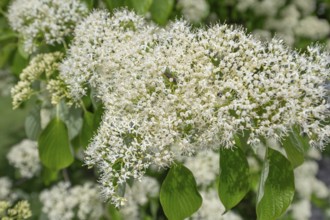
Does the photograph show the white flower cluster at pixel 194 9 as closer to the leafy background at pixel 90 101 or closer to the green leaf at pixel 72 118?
the leafy background at pixel 90 101

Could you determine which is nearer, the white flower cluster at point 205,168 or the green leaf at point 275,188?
the green leaf at point 275,188

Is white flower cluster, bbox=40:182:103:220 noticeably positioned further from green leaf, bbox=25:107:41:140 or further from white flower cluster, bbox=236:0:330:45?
white flower cluster, bbox=236:0:330:45

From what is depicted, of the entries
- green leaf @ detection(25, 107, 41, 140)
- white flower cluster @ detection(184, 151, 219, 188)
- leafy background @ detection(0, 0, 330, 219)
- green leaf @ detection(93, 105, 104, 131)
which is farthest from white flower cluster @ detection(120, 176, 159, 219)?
green leaf @ detection(93, 105, 104, 131)

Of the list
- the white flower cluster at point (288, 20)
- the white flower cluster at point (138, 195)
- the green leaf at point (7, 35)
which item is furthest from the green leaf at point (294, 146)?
the white flower cluster at point (288, 20)

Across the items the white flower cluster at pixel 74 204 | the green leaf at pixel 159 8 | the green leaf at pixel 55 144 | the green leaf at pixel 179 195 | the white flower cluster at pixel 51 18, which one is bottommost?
the white flower cluster at pixel 74 204

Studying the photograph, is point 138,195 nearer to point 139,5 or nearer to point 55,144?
point 55,144

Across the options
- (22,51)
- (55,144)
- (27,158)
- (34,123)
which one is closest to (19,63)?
(22,51)

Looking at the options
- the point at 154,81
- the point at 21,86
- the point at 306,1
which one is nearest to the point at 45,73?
the point at 21,86

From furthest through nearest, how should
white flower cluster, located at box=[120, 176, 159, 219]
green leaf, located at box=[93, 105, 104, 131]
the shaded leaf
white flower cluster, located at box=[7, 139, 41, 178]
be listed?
white flower cluster, located at box=[7, 139, 41, 178] → white flower cluster, located at box=[120, 176, 159, 219] → the shaded leaf → green leaf, located at box=[93, 105, 104, 131]
